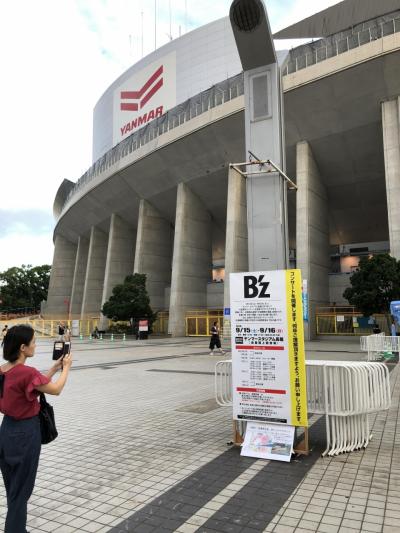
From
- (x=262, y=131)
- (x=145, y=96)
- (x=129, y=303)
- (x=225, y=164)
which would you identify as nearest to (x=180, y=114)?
(x=225, y=164)

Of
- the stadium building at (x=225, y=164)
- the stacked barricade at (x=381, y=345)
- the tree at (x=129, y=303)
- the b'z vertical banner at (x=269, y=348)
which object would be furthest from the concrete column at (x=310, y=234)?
the b'z vertical banner at (x=269, y=348)

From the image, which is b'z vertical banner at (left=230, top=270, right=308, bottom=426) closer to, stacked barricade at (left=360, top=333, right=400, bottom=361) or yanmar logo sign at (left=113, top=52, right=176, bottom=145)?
stacked barricade at (left=360, top=333, right=400, bottom=361)

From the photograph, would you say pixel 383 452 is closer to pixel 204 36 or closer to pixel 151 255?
pixel 151 255

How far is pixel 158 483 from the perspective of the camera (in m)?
4.49

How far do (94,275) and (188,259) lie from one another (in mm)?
19072

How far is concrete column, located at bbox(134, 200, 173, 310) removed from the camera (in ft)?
135

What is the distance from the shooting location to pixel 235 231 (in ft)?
106

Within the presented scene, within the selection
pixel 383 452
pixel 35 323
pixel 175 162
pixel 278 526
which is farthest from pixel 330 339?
pixel 35 323

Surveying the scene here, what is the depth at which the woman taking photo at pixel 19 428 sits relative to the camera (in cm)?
290

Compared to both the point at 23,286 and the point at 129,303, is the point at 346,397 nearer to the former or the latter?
the point at 129,303

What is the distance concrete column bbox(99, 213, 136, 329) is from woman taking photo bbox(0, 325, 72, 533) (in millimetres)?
42313

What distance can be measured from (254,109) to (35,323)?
42.3 m

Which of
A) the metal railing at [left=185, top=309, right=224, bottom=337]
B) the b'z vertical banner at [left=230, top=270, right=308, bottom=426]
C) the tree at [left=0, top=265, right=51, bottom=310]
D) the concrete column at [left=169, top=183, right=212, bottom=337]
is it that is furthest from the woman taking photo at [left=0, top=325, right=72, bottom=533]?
the tree at [left=0, top=265, right=51, bottom=310]

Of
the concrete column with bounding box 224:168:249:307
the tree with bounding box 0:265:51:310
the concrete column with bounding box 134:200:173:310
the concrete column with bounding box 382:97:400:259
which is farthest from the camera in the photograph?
the tree with bounding box 0:265:51:310
